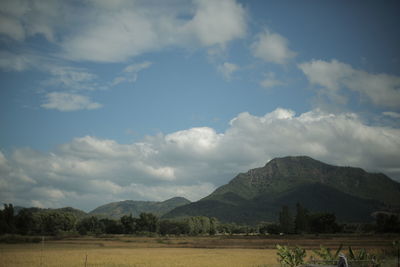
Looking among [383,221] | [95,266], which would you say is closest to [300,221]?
[383,221]

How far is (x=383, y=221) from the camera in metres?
145

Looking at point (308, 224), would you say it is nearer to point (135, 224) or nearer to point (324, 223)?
point (324, 223)

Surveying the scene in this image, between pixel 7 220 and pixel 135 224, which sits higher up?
pixel 7 220

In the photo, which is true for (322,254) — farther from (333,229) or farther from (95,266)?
(333,229)

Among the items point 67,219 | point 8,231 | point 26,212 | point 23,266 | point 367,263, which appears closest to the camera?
point 367,263

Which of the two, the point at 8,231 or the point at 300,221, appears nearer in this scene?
the point at 8,231

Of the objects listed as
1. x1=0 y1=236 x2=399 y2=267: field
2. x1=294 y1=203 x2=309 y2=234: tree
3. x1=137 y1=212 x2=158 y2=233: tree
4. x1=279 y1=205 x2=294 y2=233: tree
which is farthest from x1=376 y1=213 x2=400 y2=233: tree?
x1=137 y1=212 x2=158 y2=233: tree

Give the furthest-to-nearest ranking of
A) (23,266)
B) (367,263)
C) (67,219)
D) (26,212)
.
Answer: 1. (67,219)
2. (26,212)
3. (23,266)
4. (367,263)

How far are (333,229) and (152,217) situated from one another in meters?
93.5

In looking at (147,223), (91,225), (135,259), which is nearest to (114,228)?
(147,223)

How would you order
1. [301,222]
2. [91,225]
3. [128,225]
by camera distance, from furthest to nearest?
[91,225] < [128,225] < [301,222]

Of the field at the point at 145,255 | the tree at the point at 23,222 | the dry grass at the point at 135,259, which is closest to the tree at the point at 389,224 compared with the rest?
the field at the point at 145,255

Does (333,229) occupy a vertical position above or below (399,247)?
below

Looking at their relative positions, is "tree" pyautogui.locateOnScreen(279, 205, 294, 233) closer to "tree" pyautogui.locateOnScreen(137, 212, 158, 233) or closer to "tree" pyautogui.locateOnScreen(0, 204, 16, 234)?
"tree" pyautogui.locateOnScreen(137, 212, 158, 233)
